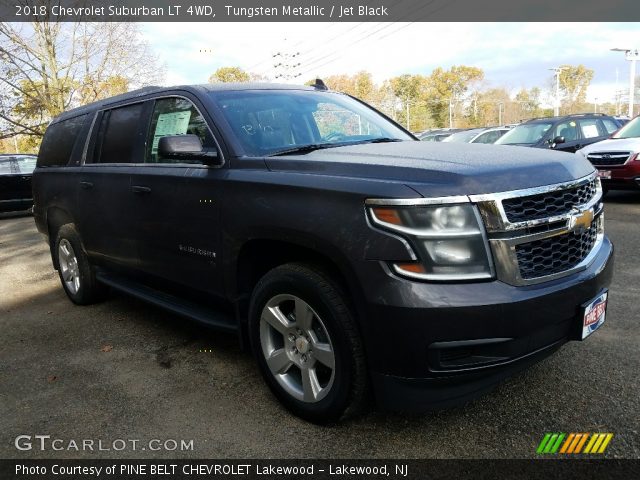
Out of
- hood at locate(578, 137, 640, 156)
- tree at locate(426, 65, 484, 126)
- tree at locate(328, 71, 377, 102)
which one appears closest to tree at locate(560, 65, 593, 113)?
tree at locate(426, 65, 484, 126)

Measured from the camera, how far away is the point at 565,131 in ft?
37.9

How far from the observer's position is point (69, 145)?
507 centimetres

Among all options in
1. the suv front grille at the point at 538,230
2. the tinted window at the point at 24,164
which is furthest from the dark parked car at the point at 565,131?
the tinted window at the point at 24,164

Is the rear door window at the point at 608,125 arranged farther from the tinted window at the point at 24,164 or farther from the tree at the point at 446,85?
the tree at the point at 446,85

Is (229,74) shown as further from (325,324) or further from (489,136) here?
(325,324)

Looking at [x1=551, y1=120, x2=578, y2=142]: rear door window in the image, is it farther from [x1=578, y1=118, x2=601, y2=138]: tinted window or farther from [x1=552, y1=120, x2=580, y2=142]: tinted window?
[x1=578, y1=118, x2=601, y2=138]: tinted window

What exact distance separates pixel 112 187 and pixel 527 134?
10.1 m

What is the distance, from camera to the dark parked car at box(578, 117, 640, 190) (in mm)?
8992

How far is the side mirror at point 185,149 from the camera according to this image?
3043 mm

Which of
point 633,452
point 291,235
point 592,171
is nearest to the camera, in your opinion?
point 633,452

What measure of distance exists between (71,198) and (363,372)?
3631 millimetres

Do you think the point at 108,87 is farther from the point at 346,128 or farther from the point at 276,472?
the point at 276,472

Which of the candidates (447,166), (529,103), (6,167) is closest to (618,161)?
(447,166)

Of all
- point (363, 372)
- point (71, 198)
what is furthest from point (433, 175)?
point (71, 198)
